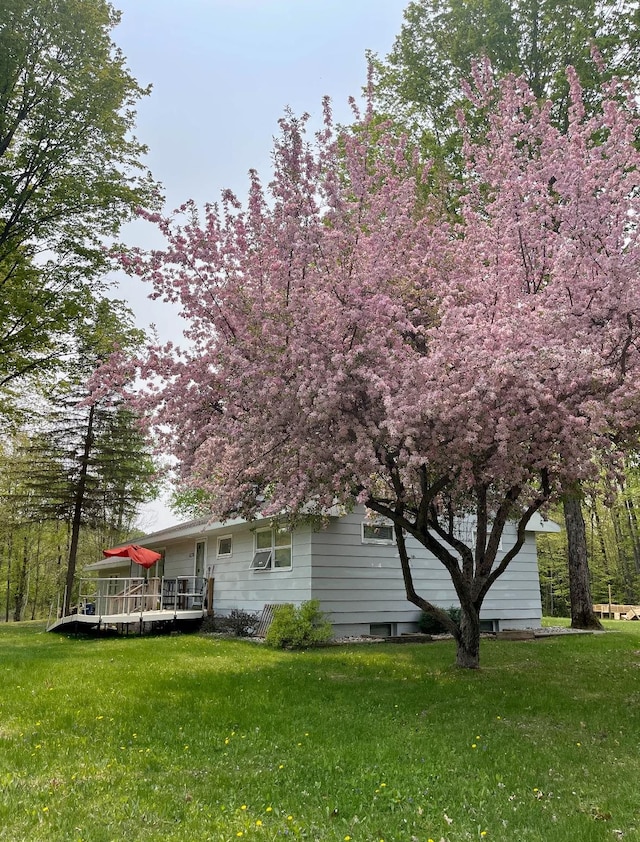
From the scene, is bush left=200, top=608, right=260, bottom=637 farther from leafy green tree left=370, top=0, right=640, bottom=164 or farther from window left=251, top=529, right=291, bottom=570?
leafy green tree left=370, top=0, right=640, bottom=164

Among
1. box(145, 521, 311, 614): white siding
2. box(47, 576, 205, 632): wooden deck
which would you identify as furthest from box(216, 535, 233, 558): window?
box(47, 576, 205, 632): wooden deck

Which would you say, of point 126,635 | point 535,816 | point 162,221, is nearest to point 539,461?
point 535,816

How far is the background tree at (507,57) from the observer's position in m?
14.0

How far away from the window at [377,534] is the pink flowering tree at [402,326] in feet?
20.4

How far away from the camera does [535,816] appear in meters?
3.88

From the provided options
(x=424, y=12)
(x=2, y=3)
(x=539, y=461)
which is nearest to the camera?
(x=539, y=461)

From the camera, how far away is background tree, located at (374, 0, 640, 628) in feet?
45.9

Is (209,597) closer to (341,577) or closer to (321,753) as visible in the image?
(341,577)

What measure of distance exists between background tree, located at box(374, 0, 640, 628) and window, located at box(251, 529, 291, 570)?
7132mm

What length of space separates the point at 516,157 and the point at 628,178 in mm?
1456

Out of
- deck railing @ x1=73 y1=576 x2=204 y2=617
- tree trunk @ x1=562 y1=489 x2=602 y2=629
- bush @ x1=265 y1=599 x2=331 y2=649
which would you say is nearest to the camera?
bush @ x1=265 y1=599 x2=331 y2=649

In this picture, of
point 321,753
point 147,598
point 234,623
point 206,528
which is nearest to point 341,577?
point 234,623

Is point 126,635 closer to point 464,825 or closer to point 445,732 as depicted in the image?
point 445,732

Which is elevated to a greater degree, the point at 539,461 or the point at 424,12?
the point at 424,12
